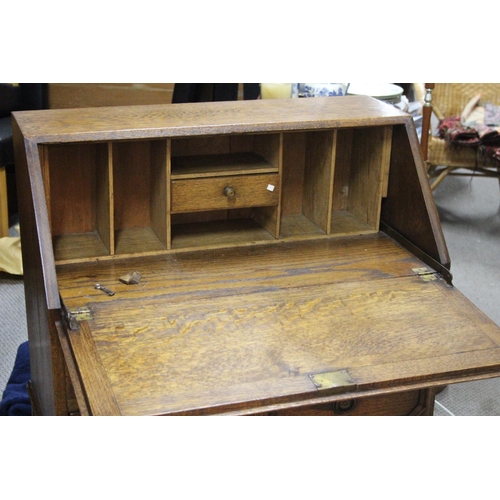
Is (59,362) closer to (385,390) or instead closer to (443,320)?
(385,390)

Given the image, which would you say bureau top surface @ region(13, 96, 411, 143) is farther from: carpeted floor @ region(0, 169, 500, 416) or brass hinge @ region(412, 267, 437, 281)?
carpeted floor @ region(0, 169, 500, 416)

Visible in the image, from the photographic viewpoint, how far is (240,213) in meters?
2.37

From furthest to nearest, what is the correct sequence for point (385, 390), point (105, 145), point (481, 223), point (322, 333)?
point (481, 223), point (105, 145), point (322, 333), point (385, 390)

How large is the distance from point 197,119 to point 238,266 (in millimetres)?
398

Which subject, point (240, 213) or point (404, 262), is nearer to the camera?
point (404, 262)

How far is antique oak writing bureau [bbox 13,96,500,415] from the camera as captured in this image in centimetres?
159

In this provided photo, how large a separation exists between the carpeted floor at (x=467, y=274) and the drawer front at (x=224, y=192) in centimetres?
113

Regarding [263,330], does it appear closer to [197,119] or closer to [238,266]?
[238,266]

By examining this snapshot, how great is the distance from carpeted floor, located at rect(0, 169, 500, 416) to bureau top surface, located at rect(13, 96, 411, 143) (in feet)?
3.82

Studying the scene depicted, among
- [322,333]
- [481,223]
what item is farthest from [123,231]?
[481,223]

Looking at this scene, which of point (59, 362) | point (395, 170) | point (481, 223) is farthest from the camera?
point (481, 223)

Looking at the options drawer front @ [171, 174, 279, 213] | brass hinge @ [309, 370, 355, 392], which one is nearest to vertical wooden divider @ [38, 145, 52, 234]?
drawer front @ [171, 174, 279, 213]

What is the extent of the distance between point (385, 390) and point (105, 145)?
941 mm

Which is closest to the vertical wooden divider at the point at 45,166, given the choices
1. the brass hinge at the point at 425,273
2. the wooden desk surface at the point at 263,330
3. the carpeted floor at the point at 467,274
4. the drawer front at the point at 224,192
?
the wooden desk surface at the point at 263,330
